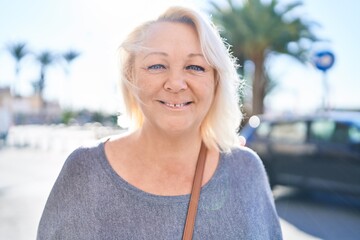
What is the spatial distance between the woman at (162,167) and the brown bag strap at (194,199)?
2 cm

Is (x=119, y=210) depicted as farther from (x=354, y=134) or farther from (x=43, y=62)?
(x=43, y=62)

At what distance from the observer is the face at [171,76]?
1479mm

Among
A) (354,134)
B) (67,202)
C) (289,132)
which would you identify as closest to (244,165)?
(67,202)

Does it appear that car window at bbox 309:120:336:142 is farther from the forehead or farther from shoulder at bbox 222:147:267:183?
the forehead

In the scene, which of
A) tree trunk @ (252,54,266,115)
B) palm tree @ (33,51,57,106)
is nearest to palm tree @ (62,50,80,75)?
palm tree @ (33,51,57,106)

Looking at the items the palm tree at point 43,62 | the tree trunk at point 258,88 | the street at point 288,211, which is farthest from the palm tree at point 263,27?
the palm tree at point 43,62

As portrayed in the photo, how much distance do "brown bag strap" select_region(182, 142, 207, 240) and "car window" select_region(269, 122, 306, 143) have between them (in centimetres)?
566

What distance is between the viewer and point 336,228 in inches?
218

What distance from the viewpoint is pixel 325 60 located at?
336 inches

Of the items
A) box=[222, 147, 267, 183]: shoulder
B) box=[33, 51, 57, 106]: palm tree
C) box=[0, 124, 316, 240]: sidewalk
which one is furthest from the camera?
box=[33, 51, 57, 106]: palm tree

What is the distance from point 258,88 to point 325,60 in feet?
30.3

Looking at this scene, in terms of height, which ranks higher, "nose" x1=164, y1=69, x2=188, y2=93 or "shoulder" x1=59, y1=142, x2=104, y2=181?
"nose" x1=164, y1=69, x2=188, y2=93

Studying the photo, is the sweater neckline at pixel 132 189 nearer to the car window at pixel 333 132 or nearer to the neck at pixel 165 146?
the neck at pixel 165 146

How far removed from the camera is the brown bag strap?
1449 mm
